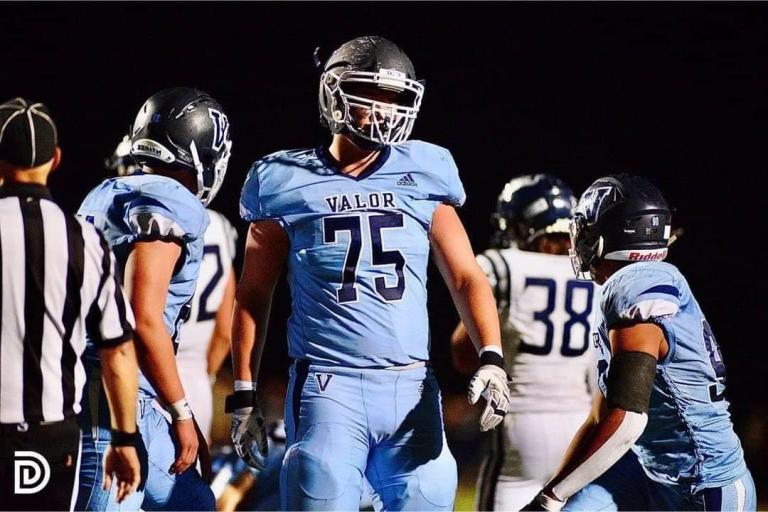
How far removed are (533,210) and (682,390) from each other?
Answer: 196 cm

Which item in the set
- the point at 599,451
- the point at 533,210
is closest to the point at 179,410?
the point at 599,451

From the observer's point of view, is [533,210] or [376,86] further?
[533,210]

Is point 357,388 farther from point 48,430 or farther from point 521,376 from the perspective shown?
point 521,376

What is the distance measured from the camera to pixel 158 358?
3523 mm

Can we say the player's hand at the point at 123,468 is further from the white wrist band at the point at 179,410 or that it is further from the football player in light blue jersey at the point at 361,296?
the football player in light blue jersey at the point at 361,296

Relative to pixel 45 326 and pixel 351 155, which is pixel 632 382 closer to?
pixel 351 155

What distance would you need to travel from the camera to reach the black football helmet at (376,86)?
3.71m

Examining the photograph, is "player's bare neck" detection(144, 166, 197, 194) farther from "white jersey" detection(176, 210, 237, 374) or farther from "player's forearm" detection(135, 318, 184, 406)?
"white jersey" detection(176, 210, 237, 374)

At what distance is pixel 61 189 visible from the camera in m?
8.87

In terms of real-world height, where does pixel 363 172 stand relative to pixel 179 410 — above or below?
above

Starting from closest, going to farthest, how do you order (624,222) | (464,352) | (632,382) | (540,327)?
1. (632,382)
2. (624,222)
3. (464,352)
4. (540,327)

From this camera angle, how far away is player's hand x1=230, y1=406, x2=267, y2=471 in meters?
3.77

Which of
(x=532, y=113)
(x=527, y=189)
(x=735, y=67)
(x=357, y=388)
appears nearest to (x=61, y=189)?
(x=532, y=113)

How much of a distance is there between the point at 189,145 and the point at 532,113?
6121mm
